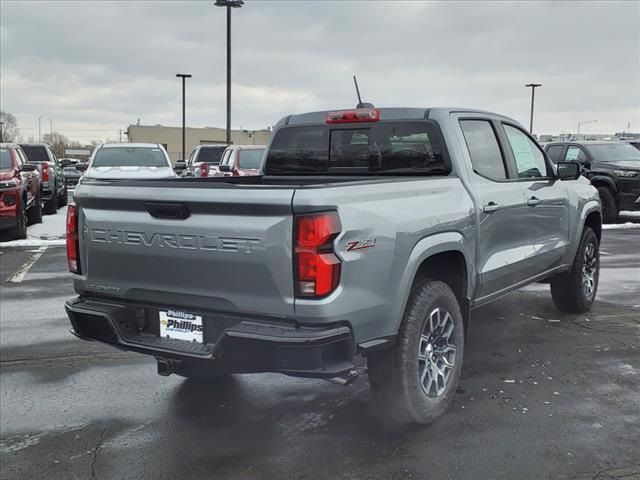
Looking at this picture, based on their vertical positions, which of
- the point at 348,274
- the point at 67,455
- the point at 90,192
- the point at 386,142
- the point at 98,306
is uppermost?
the point at 386,142

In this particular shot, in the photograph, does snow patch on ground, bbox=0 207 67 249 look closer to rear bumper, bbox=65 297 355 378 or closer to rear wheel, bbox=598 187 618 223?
rear bumper, bbox=65 297 355 378

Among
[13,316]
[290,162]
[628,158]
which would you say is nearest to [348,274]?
[290,162]

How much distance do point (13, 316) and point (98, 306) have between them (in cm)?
349

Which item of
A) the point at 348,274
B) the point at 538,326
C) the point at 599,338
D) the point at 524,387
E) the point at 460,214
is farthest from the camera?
the point at 538,326

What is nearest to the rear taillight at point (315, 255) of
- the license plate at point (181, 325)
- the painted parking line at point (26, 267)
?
the license plate at point (181, 325)

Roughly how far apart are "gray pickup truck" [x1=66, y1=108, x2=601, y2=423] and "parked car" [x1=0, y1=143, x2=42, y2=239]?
28.1ft

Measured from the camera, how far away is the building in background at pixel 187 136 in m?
80.9

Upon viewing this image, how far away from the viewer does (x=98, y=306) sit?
12.2 ft

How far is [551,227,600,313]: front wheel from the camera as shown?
6.25 m

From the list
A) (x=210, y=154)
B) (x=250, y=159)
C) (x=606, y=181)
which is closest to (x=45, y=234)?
(x=250, y=159)

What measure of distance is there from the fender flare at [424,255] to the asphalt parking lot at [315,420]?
774mm

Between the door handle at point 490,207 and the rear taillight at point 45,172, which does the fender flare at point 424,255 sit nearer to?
the door handle at point 490,207

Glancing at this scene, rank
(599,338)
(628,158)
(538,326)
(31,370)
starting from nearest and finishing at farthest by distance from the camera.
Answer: (31,370), (599,338), (538,326), (628,158)

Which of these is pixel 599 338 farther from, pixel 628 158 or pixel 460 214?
pixel 628 158
